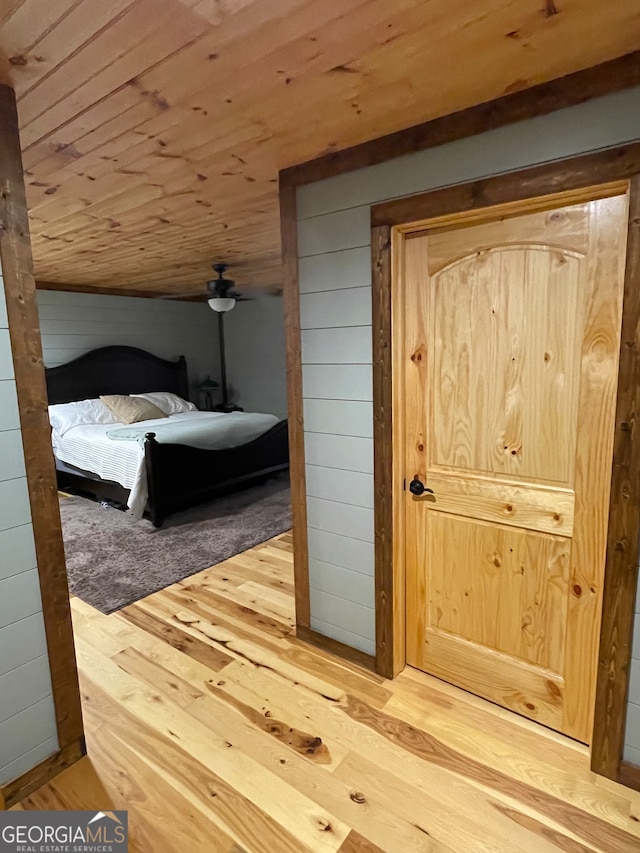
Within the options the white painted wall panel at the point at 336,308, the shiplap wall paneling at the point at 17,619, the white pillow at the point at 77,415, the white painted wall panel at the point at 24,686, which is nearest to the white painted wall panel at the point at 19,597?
the shiplap wall paneling at the point at 17,619

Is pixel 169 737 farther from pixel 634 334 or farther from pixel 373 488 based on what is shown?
pixel 634 334

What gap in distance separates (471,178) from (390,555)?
149 cm

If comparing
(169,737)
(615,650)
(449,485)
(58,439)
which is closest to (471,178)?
(449,485)

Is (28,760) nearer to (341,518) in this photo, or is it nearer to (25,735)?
(25,735)

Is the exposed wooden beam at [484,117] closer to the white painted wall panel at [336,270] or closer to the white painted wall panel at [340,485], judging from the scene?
the white painted wall panel at [336,270]

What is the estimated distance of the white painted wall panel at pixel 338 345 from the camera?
6.39 feet

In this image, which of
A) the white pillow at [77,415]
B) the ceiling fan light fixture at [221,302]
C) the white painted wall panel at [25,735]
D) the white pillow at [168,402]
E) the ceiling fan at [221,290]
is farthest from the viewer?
the white pillow at [168,402]

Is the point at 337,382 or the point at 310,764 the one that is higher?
the point at 337,382

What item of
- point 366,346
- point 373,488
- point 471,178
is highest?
point 471,178

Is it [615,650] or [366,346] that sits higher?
[366,346]

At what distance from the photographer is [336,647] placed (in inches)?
89.7

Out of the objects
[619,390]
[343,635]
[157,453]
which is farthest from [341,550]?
[157,453]

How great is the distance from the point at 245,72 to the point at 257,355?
5436 mm

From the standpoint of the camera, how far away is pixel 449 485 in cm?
194
